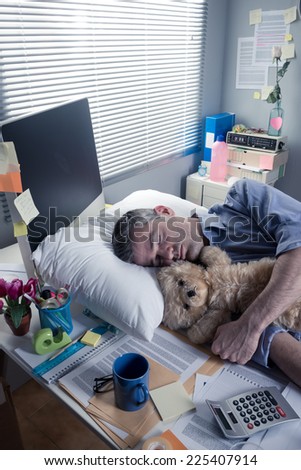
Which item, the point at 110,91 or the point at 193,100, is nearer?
the point at 110,91

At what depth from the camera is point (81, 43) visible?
161cm

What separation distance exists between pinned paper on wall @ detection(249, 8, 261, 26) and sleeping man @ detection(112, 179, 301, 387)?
1.64 m

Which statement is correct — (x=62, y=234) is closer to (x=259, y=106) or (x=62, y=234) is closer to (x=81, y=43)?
(x=81, y=43)

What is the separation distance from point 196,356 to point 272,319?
0.76ft

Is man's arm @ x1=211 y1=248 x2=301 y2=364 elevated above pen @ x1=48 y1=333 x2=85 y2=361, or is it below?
above

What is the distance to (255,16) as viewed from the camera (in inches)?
91.7

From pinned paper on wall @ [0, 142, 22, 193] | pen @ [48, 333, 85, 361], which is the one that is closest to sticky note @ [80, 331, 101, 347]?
pen @ [48, 333, 85, 361]

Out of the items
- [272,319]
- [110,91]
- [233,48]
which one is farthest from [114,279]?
[233,48]

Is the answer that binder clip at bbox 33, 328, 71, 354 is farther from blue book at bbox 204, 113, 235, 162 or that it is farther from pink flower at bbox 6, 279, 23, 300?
blue book at bbox 204, 113, 235, 162

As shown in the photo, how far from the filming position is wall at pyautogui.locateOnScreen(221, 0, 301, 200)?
2.28m

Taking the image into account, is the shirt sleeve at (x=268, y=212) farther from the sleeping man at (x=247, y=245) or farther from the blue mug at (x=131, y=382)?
the blue mug at (x=131, y=382)
